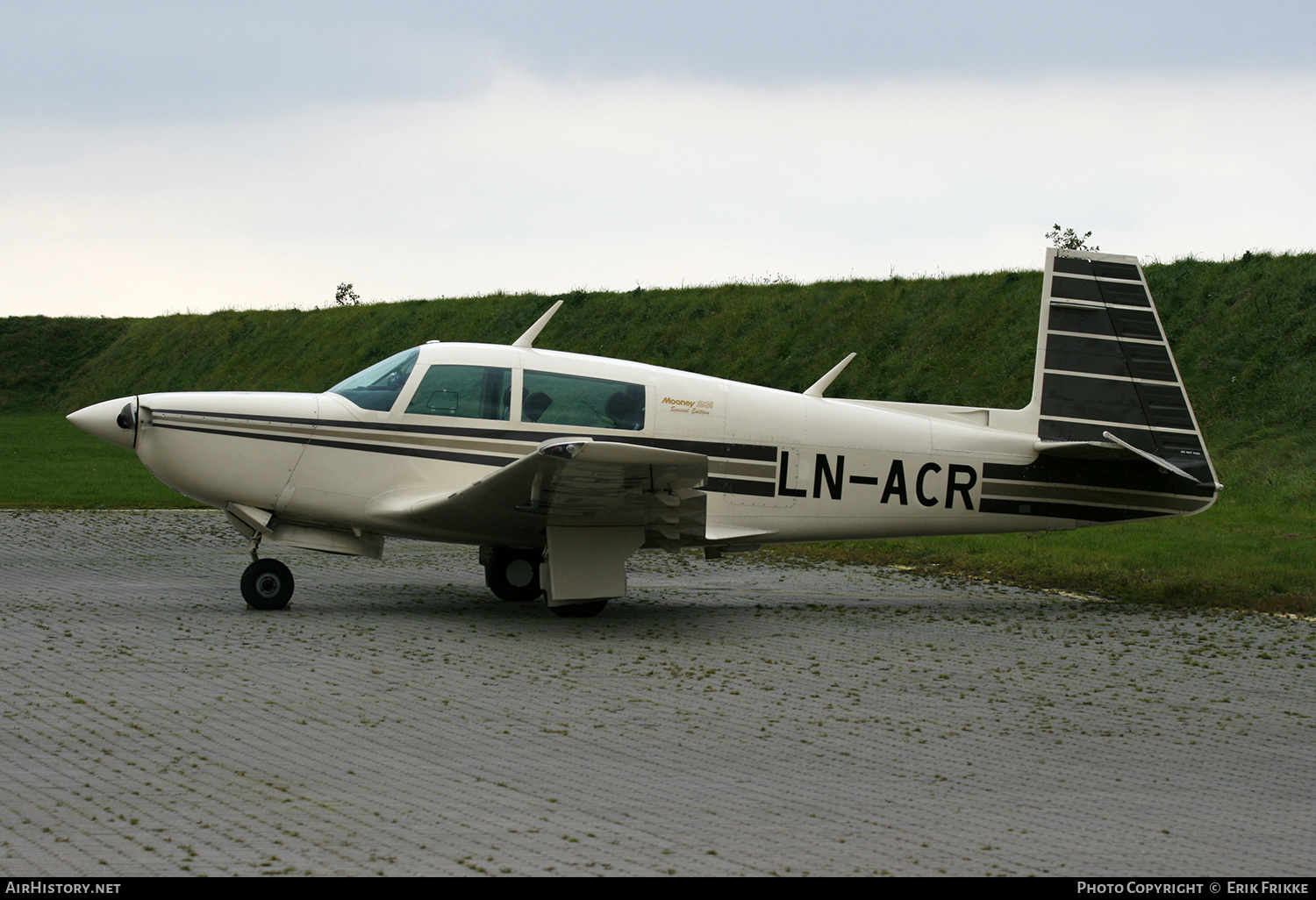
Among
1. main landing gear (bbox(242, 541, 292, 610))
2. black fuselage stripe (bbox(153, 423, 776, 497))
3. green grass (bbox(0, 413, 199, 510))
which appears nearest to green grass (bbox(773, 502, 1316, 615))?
black fuselage stripe (bbox(153, 423, 776, 497))

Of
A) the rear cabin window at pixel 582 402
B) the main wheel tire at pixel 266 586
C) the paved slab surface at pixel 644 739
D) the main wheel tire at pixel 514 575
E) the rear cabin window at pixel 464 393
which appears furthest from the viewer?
the main wheel tire at pixel 514 575

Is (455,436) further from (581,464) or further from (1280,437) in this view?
(1280,437)

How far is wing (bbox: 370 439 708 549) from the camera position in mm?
9086

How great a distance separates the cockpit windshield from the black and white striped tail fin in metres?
5.72

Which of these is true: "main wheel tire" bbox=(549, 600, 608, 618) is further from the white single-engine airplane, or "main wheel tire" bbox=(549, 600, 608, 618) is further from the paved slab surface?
the paved slab surface

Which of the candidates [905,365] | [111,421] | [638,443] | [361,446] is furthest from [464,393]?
[905,365]

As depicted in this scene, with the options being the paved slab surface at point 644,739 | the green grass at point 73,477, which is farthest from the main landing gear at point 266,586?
the green grass at point 73,477

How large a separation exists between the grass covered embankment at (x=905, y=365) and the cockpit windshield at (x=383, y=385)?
7.55 meters

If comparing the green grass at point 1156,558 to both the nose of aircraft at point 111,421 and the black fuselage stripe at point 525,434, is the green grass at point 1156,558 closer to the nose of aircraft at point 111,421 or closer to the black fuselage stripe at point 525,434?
the black fuselage stripe at point 525,434

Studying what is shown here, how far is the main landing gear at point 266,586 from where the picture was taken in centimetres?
1052

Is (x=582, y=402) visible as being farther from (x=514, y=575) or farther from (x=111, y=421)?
(x=111, y=421)

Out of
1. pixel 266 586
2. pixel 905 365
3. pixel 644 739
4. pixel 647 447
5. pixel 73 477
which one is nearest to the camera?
pixel 644 739

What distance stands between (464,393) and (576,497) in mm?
→ 1813

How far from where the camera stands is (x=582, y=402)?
10969 mm
